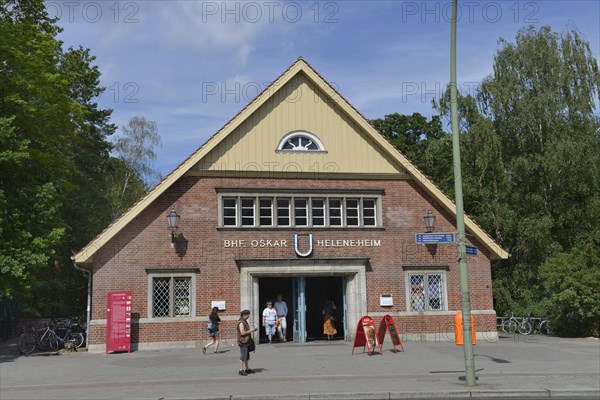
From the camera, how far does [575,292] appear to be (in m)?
22.4

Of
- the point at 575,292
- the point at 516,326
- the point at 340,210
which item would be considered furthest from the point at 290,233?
the point at 516,326

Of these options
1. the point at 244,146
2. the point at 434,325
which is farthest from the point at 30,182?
the point at 434,325

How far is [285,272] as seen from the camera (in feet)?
70.2

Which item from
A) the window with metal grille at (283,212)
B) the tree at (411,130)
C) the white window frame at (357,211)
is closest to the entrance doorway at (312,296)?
the white window frame at (357,211)

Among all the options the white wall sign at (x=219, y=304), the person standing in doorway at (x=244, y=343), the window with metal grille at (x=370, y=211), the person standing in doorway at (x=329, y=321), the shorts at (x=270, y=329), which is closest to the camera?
the person standing in doorway at (x=244, y=343)

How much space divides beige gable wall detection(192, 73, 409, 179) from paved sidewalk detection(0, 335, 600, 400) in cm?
628

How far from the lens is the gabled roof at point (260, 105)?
2045 cm

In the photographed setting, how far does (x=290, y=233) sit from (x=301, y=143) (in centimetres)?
331

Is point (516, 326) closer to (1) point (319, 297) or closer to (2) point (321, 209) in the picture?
(1) point (319, 297)

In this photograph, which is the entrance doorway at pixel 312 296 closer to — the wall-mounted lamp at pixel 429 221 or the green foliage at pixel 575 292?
the wall-mounted lamp at pixel 429 221

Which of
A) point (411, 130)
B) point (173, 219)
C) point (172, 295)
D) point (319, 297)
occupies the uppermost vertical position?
point (411, 130)

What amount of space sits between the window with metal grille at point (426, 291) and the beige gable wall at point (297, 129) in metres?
3.78

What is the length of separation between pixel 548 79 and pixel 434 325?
16.7 m

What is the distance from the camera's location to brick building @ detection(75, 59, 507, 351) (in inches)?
811
